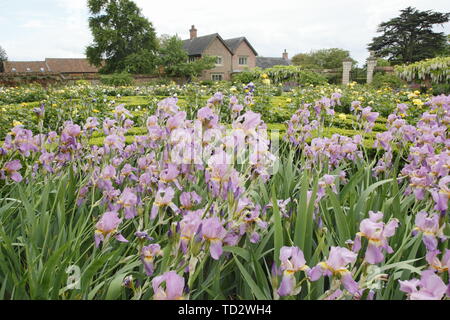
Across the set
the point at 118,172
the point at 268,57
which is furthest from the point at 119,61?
the point at 118,172

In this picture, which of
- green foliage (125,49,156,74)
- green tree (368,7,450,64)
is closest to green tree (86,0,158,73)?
green foliage (125,49,156,74)

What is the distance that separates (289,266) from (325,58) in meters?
60.6

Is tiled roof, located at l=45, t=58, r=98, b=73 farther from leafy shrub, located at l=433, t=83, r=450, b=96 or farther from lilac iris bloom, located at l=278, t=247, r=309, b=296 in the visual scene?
lilac iris bloom, located at l=278, t=247, r=309, b=296

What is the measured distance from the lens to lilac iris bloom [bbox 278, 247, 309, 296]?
1074mm

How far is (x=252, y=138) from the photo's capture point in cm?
168

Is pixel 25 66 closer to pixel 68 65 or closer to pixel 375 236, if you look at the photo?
pixel 68 65

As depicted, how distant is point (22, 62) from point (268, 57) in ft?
123

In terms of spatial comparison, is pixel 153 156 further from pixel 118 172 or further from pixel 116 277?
pixel 116 277

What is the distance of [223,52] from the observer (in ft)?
140

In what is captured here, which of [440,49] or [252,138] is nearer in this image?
[252,138]

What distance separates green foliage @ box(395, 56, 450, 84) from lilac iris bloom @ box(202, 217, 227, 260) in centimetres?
2002

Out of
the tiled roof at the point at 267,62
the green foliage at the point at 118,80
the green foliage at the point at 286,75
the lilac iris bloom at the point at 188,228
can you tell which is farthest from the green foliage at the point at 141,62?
the lilac iris bloom at the point at 188,228

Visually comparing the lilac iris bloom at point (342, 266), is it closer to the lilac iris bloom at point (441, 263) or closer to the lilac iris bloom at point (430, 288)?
the lilac iris bloom at point (430, 288)
